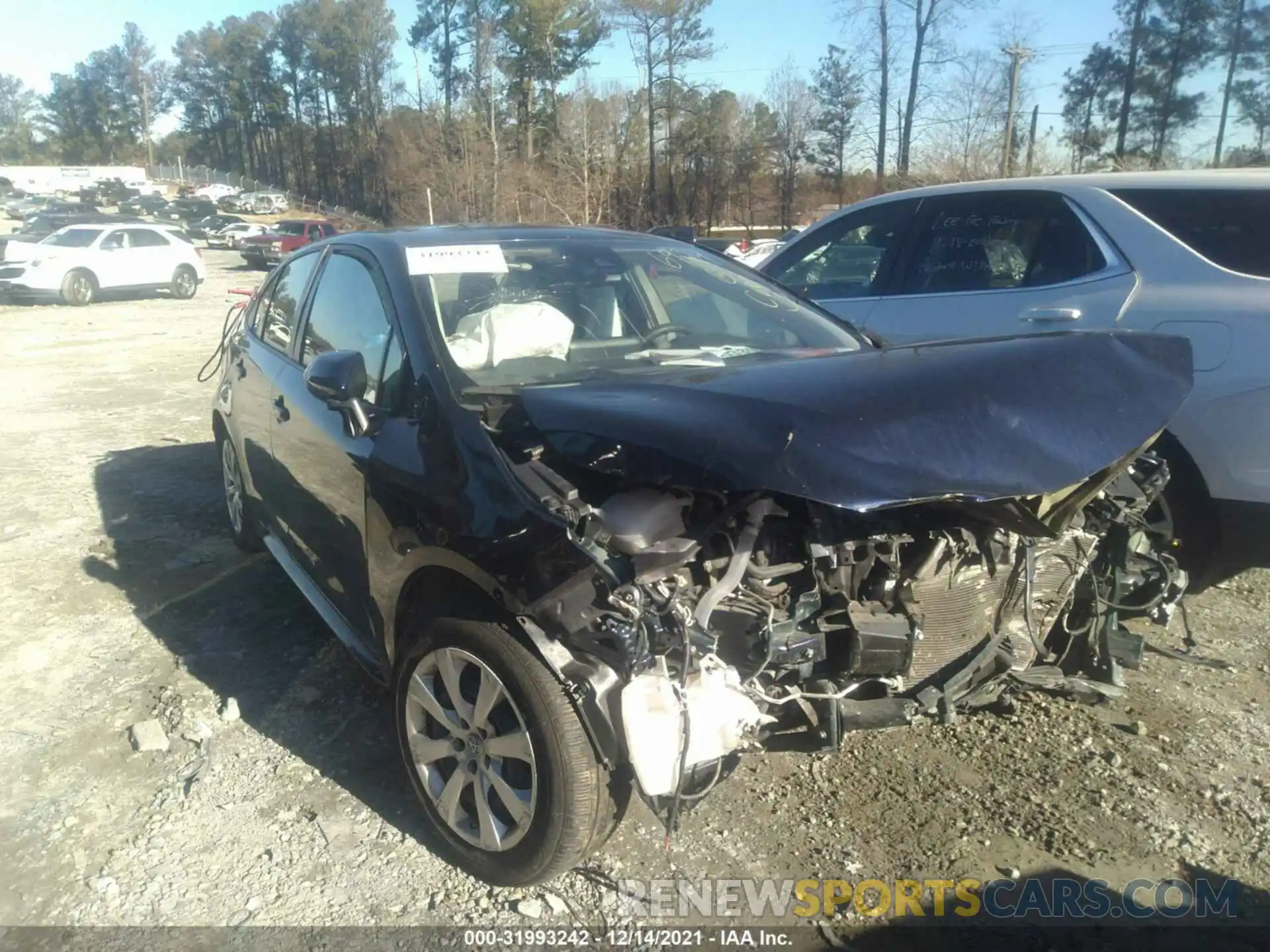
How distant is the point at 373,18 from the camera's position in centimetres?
6106

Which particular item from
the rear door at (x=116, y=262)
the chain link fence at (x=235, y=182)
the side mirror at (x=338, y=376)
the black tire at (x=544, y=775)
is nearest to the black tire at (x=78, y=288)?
the rear door at (x=116, y=262)

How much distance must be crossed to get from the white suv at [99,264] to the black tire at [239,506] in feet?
57.2

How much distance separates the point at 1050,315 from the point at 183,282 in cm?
2166

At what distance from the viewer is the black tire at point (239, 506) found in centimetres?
508

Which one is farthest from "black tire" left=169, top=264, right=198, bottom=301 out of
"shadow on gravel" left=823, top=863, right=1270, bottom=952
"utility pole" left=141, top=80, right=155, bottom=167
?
"utility pole" left=141, top=80, right=155, bottom=167

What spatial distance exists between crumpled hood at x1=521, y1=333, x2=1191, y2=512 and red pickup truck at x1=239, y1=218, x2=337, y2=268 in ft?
99.9

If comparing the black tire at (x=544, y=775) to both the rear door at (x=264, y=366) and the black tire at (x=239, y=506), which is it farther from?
the black tire at (x=239, y=506)

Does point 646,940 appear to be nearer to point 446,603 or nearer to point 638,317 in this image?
point 446,603

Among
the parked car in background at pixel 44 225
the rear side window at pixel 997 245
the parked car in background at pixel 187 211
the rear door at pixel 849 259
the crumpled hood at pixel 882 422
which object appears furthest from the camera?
the parked car in background at pixel 187 211

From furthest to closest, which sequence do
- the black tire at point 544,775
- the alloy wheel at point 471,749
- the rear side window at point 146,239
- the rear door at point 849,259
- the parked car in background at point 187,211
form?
the parked car in background at point 187,211 < the rear side window at point 146,239 < the rear door at point 849,259 < the alloy wheel at point 471,749 < the black tire at point 544,775

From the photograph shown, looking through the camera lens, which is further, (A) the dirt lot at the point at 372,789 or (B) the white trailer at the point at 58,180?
(B) the white trailer at the point at 58,180

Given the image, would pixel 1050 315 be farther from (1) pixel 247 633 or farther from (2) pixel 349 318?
(1) pixel 247 633

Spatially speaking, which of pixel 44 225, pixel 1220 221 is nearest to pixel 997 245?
pixel 1220 221

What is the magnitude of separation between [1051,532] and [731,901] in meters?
1.34
